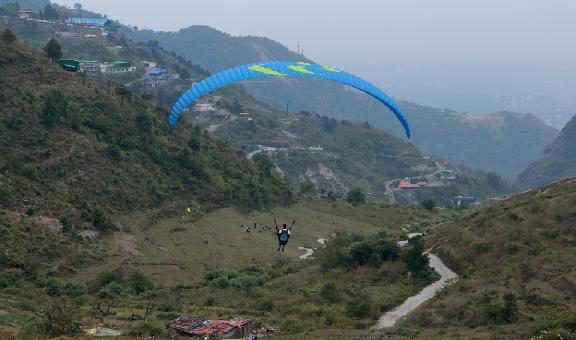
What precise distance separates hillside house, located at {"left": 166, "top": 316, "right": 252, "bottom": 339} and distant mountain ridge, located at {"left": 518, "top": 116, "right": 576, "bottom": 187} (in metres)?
142

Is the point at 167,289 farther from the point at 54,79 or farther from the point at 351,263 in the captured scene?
the point at 54,79

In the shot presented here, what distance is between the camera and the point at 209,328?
82.6 feet

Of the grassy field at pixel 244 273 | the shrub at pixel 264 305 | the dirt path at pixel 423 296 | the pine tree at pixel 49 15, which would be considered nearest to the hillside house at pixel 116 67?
the pine tree at pixel 49 15

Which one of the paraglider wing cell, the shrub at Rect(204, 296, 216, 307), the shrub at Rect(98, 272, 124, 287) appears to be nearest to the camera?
the shrub at Rect(204, 296, 216, 307)

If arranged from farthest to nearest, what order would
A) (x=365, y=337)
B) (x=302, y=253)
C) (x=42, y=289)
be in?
1. (x=302, y=253)
2. (x=42, y=289)
3. (x=365, y=337)

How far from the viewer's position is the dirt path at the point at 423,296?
2769 centimetres

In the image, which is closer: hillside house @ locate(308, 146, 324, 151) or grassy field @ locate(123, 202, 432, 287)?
grassy field @ locate(123, 202, 432, 287)

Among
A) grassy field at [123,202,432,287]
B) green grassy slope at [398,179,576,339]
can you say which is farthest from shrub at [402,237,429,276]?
grassy field at [123,202,432,287]

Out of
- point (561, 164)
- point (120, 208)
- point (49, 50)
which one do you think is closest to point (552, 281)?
point (120, 208)

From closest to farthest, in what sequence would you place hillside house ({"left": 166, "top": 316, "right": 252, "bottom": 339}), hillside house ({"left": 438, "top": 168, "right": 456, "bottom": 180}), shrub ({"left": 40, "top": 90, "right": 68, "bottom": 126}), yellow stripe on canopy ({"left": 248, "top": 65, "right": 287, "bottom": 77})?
hillside house ({"left": 166, "top": 316, "right": 252, "bottom": 339}), yellow stripe on canopy ({"left": 248, "top": 65, "right": 287, "bottom": 77}), shrub ({"left": 40, "top": 90, "right": 68, "bottom": 126}), hillside house ({"left": 438, "top": 168, "right": 456, "bottom": 180})

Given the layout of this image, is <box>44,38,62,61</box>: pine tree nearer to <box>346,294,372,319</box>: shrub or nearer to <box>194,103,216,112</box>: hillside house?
<box>346,294,372,319</box>: shrub

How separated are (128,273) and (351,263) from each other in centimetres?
1270

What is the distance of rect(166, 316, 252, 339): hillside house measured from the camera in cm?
2473

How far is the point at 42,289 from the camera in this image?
Result: 35844 millimetres
